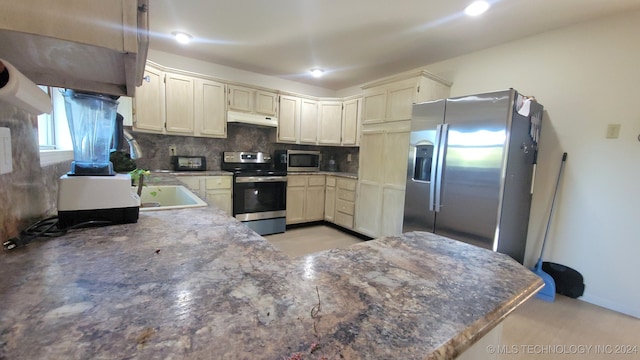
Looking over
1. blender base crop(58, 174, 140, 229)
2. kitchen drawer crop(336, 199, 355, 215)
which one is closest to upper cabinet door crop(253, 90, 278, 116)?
kitchen drawer crop(336, 199, 355, 215)

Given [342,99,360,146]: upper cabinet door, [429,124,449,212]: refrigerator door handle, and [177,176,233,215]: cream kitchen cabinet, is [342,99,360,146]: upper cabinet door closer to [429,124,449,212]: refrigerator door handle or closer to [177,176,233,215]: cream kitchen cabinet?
[429,124,449,212]: refrigerator door handle

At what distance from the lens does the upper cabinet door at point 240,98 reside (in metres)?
3.62

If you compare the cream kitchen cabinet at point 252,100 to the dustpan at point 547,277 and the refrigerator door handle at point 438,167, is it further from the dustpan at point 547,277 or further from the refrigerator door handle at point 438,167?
the dustpan at point 547,277

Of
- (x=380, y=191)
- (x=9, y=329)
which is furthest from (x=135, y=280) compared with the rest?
(x=380, y=191)

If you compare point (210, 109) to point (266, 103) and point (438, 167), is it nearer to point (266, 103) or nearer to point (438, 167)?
point (266, 103)

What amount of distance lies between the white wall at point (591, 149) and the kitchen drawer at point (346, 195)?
6.84 feet

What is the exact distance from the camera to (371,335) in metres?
0.44

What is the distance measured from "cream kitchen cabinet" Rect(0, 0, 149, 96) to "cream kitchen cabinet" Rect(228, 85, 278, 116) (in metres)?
3.02

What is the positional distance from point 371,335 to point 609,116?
9.99ft

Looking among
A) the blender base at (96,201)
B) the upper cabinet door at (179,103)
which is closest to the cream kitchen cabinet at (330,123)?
the upper cabinet door at (179,103)

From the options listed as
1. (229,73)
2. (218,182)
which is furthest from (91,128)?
(229,73)

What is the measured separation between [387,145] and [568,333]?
2.28m

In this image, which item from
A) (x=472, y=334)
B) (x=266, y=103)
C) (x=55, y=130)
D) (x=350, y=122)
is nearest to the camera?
(x=472, y=334)

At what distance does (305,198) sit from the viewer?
4.14 m
